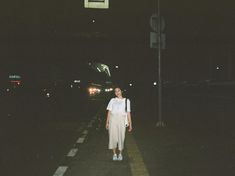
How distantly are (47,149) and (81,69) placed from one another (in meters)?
42.8

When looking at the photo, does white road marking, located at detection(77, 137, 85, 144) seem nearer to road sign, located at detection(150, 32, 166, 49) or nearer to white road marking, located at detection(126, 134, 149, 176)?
white road marking, located at detection(126, 134, 149, 176)

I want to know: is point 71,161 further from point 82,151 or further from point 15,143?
point 15,143

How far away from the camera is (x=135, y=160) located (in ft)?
32.0

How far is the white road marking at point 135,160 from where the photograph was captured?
8352 mm

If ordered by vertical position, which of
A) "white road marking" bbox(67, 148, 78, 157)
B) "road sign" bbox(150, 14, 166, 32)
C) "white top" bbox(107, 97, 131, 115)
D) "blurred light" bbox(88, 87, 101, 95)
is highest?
"road sign" bbox(150, 14, 166, 32)

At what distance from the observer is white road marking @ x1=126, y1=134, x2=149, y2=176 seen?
27.4ft

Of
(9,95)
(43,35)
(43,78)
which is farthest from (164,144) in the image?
(43,35)

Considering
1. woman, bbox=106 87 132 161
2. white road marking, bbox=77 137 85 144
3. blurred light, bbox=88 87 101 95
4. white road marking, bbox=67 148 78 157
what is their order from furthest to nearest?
blurred light, bbox=88 87 101 95 → white road marking, bbox=77 137 85 144 → white road marking, bbox=67 148 78 157 → woman, bbox=106 87 132 161

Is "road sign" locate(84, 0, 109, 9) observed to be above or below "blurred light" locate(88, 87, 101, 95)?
above

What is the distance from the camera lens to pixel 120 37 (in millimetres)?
70375

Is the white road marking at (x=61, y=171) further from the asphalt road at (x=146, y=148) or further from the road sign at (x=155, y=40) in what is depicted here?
the road sign at (x=155, y=40)

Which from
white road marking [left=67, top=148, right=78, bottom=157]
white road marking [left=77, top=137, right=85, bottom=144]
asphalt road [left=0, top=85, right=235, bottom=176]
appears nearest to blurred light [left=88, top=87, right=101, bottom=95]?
asphalt road [left=0, top=85, right=235, bottom=176]

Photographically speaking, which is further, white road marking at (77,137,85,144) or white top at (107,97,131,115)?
white road marking at (77,137,85,144)

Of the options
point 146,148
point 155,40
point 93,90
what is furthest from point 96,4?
point 93,90
